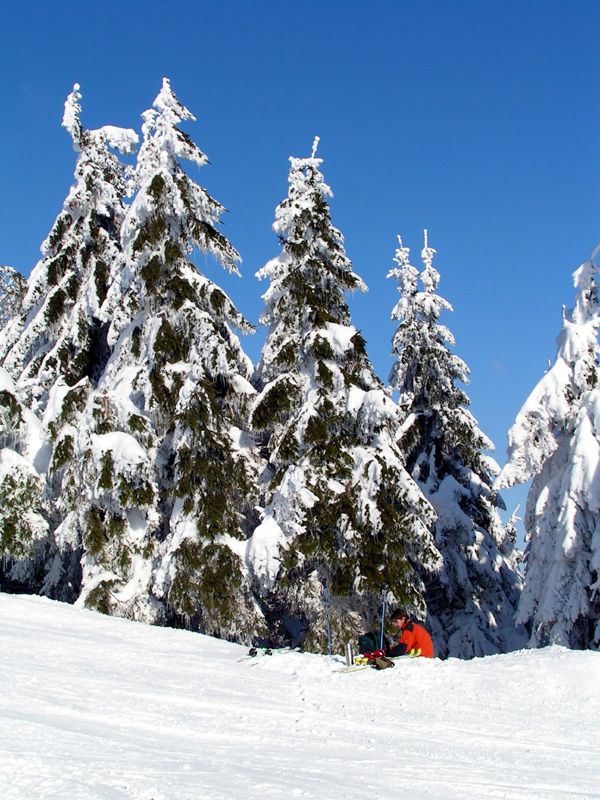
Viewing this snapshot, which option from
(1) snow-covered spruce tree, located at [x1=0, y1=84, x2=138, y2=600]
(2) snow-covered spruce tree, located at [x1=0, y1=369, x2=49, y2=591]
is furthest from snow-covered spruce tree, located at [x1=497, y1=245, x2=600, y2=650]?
(2) snow-covered spruce tree, located at [x1=0, y1=369, x2=49, y2=591]

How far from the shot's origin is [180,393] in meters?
16.6

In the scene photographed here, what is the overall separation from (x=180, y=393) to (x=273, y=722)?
35.3ft

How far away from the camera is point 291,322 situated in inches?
701

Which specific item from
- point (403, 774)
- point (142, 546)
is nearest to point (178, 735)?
point (403, 774)

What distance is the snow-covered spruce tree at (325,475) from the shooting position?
15.5m

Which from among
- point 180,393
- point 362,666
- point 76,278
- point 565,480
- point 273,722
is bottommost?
point 273,722

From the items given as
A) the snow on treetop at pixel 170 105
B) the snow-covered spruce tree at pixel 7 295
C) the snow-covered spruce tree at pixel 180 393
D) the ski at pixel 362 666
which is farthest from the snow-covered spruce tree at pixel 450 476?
the snow-covered spruce tree at pixel 7 295

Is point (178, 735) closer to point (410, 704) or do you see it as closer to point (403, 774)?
point (403, 774)

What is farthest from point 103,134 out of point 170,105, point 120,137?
point 170,105

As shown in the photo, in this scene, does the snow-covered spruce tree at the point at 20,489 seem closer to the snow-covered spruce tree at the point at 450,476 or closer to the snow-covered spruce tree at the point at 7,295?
the snow-covered spruce tree at the point at 450,476

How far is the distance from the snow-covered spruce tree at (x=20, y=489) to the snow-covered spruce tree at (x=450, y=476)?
448 inches

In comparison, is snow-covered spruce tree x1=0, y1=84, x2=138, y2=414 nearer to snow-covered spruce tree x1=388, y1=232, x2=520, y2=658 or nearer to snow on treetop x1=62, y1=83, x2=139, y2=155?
snow on treetop x1=62, y1=83, x2=139, y2=155

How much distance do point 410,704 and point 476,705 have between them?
31.7 inches

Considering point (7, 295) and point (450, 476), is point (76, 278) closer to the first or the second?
point (450, 476)
